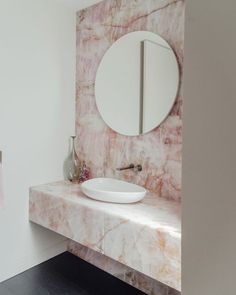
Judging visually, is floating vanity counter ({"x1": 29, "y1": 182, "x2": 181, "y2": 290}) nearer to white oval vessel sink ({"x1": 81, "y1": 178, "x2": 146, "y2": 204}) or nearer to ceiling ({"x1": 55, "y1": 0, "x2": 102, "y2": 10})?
white oval vessel sink ({"x1": 81, "y1": 178, "x2": 146, "y2": 204})

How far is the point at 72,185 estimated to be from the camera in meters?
2.44

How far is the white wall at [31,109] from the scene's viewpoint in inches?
84.4

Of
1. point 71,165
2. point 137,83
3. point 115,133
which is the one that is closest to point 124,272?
point 71,165

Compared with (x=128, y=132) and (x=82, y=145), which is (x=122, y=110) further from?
(x=82, y=145)

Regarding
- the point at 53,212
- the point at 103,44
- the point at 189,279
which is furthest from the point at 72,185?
the point at 189,279

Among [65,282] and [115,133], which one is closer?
[65,282]

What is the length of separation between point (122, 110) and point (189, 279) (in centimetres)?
186

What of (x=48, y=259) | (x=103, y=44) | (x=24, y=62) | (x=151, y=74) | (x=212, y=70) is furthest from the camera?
(x=48, y=259)

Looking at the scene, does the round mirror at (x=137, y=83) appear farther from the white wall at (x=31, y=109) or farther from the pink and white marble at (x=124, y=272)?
the pink and white marble at (x=124, y=272)

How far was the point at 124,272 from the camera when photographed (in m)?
2.28

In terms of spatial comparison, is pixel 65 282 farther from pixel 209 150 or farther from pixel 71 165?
pixel 209 150

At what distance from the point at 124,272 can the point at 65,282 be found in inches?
20.7

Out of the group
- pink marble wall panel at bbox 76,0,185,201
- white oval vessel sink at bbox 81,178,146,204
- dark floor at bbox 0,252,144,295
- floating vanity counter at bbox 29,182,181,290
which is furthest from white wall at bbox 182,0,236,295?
dark floor at bbox 0,252,144,295

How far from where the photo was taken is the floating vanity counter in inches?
58.3
